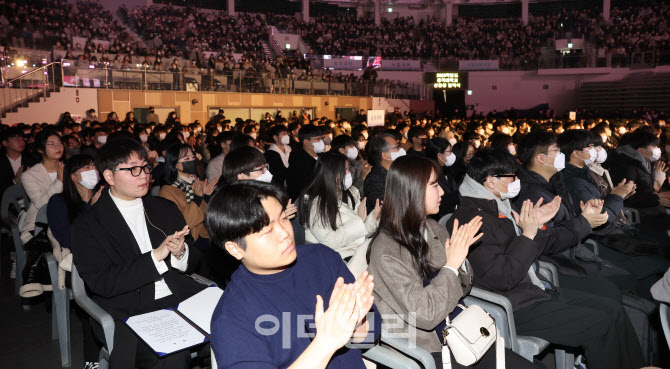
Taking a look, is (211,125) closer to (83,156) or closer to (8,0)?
(83,156)

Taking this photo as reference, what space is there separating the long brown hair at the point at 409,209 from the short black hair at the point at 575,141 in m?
3.09

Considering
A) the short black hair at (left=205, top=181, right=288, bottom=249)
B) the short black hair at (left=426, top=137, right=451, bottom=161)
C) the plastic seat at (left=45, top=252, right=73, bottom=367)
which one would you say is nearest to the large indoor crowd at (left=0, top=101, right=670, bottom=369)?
the short black hair at (left=205, top=181, right=288, bottom=249)

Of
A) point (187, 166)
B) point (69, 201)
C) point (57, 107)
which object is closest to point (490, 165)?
point (187, 166)

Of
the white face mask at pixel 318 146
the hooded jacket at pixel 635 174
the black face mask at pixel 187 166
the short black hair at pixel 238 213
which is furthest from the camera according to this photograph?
the white face mask at pixel 318 146

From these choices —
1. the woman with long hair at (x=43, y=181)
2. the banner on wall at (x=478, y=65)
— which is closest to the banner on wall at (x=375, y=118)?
the woman with long hair at (x=43, y=181)

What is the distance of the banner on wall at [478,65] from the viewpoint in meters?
30.0

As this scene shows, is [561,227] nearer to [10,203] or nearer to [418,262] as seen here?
[418,262]

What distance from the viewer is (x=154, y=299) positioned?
2996 mm

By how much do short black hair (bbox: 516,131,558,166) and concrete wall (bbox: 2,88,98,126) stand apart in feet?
42.4

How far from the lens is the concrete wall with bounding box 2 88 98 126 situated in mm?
13234

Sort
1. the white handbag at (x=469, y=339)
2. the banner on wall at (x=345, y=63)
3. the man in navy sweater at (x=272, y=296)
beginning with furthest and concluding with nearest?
1. the banner on wall at (x=345, y=63)
2. the white handbag at (x=469, y=339)
3. the man in navy sweater at (x=272, y=296)

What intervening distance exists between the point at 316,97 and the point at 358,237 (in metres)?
17.8

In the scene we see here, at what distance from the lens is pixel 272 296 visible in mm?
1895

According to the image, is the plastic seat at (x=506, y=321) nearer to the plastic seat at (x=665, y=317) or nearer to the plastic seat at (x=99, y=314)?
the plastic seat at (x=665, y=317)
